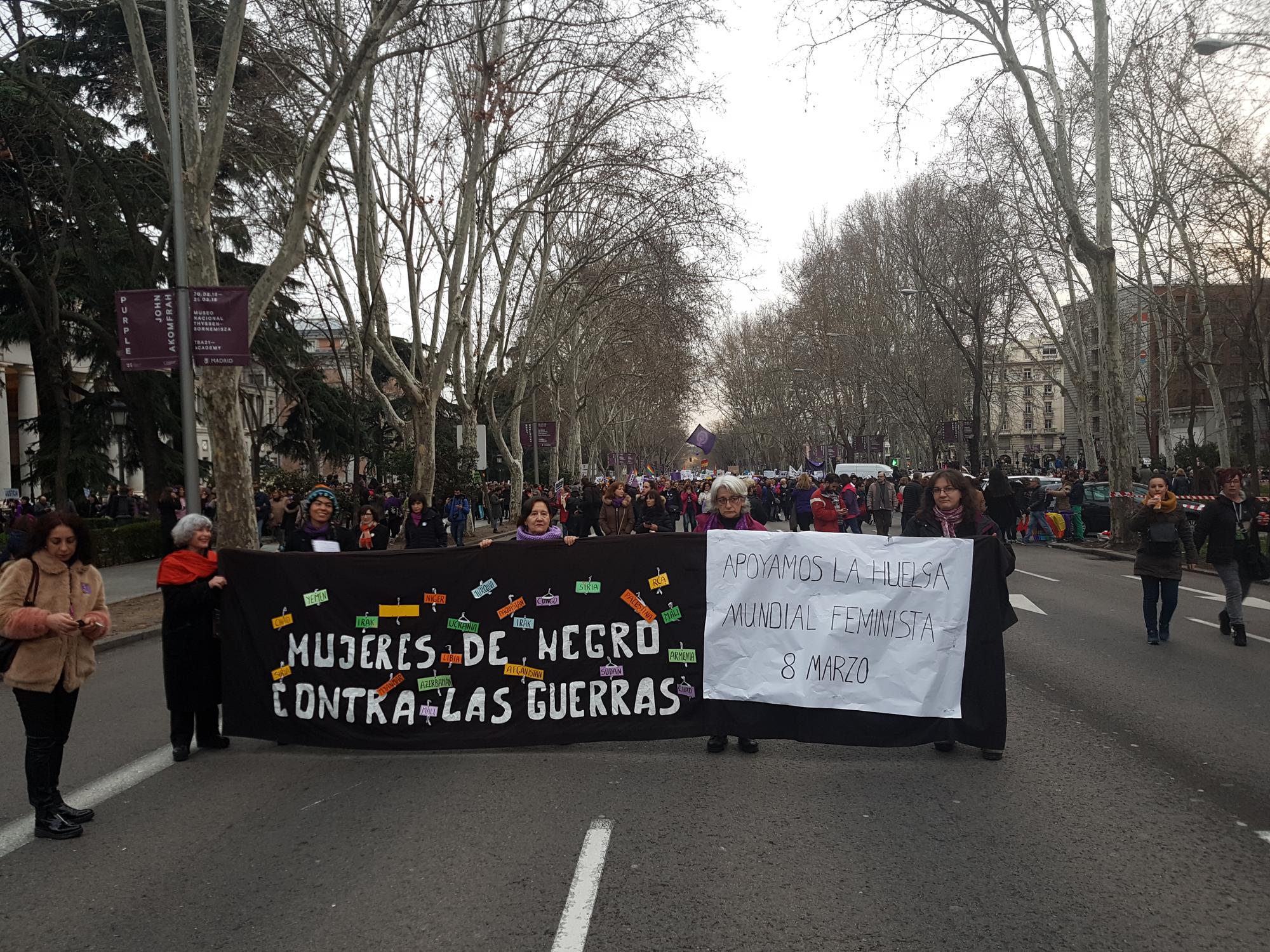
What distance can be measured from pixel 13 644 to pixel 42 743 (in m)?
0.49

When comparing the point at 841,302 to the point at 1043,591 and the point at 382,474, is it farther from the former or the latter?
the point at 1043,591

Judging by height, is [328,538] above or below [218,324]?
below

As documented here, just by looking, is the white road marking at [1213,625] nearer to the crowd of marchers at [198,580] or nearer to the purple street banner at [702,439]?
the crowd of marchers at [198,580]

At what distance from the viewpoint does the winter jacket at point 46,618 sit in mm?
4879

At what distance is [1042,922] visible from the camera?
3738 millimetres

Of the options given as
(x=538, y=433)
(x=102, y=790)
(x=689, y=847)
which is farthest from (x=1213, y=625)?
(x=538, y=433)

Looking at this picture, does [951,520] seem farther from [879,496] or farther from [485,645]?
[879,496]

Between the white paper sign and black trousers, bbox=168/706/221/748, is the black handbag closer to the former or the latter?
black trousers, bbox=168/706/221/748

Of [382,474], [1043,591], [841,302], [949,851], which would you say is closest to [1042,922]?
[949,851]

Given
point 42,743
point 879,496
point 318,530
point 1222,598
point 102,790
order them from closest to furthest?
point 42,743 < point 102,790 < point 318,530 < point 1222,598 < point 879,496

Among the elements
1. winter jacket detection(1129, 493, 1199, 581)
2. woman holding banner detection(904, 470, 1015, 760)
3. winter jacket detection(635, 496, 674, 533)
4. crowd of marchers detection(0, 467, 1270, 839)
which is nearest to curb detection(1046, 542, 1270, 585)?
crowd of marchers detection(0, 467, 1270, 839)

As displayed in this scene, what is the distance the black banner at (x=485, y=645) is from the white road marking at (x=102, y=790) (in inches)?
18.9

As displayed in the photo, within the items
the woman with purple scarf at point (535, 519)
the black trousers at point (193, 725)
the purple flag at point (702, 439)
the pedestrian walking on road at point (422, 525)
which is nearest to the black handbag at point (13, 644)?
the black trousers at point (193, 725)

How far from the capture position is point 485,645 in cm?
639
